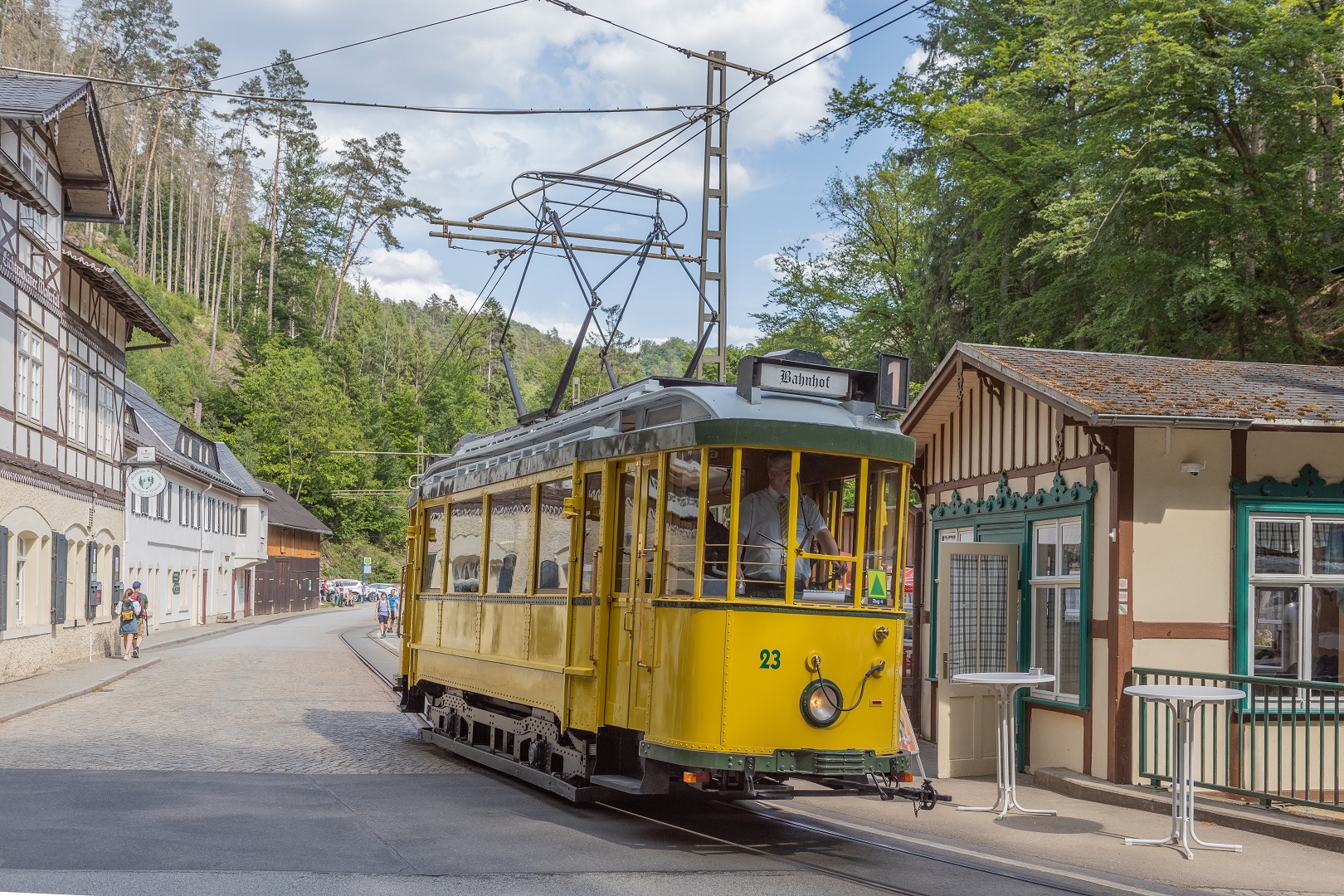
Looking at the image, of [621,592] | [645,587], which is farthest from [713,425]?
[621,592]

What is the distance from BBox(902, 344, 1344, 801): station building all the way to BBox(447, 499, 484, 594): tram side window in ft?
14.9

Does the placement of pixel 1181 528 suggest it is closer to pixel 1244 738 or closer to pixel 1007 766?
pixel 1244 738

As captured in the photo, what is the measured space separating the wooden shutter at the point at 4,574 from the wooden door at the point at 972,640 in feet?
55.6

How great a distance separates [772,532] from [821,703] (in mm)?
1162

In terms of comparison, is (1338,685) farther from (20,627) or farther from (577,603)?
(20,627)

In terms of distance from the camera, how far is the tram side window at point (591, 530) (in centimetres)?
1019

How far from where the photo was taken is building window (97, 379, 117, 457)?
3103 cm

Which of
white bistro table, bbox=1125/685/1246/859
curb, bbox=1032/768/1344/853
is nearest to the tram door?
white bistro table, bbox=1125/685/1246/859

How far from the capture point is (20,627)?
81.0 feet

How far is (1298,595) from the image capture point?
11.9 meters

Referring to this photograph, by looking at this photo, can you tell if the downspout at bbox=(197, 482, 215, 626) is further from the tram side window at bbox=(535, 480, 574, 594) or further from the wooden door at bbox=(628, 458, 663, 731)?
the wooden door at bbox=(628, 458, 663, 731)

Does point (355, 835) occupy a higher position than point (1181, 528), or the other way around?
point (1181, 528)

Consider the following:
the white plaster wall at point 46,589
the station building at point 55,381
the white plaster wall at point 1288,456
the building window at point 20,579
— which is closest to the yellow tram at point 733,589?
the white plaster wall at point 1288,456

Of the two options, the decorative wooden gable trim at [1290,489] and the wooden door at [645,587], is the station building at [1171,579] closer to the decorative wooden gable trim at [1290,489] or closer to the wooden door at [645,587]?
the decorative wooden gable trim at [1290,489]
